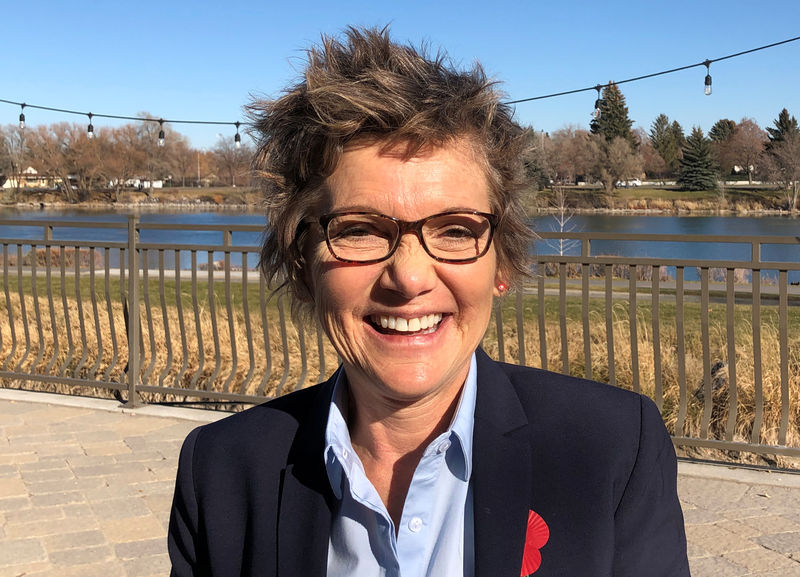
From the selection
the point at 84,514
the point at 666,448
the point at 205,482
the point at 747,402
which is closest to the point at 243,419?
the point at 205,482

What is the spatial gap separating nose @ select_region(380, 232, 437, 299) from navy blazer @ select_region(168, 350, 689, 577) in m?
0.28

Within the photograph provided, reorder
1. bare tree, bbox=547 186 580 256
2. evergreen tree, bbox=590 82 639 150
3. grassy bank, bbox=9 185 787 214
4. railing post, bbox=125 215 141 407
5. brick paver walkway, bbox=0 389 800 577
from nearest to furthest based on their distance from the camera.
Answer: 1. brick paver walkway, bbox=0 389 800 577
2. railing post, bbox=125 215 141 407
3. bare tree, bbox=547 186 580 256
4. grassy bank, bbox=9 185 787 214
5. evergreen tree, bbox=590 82 639 150

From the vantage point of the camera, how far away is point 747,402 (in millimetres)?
5480

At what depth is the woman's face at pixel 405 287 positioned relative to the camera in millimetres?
1417

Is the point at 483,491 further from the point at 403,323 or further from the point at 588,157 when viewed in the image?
the point at 588,157

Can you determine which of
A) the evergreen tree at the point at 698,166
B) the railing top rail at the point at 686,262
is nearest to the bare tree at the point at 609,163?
the evergreen tree at the point at 698,166

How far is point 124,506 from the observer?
4.16 meters

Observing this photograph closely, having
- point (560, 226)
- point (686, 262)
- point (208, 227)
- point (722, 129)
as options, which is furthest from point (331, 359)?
point (722, 129)

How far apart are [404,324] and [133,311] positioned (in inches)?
204

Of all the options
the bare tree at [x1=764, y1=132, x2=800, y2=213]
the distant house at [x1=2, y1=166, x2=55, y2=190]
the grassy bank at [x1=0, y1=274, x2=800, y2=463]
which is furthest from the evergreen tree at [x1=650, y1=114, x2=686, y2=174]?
the grassy bank at [x1=0, y1=274, x2=800, y2=463]

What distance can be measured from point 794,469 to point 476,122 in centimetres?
419

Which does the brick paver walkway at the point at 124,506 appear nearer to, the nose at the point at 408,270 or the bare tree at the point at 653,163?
the nose at the point at 408,270

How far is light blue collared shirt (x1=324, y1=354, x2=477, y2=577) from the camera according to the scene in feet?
4.68

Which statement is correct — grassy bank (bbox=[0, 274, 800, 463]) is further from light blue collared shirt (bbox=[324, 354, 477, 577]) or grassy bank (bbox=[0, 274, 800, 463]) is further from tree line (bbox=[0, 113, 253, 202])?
tree line (bbox=[0, 113, 253, 202])
